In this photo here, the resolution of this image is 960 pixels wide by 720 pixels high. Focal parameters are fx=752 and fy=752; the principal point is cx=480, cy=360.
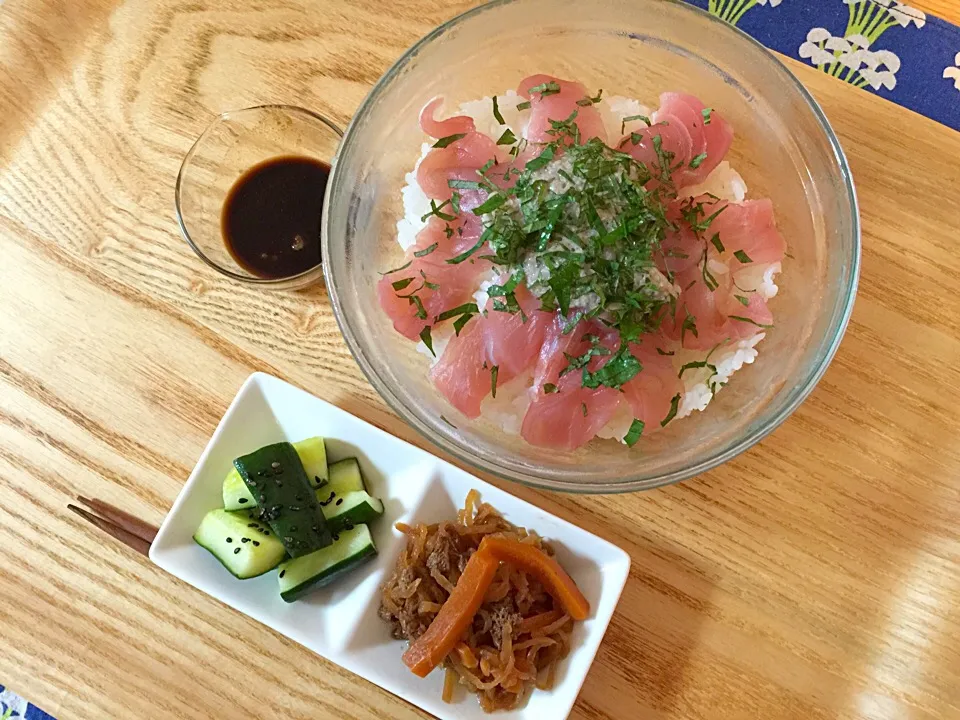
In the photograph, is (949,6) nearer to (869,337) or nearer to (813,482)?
(869,337)

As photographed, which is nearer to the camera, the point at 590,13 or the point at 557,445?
the point at 557,445

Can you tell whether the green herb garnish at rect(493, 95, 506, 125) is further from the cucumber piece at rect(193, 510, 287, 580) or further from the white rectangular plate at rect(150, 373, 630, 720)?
the cucumber piece at rect(193, 510, 287, 580)

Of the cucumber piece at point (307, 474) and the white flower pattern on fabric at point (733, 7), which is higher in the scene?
the white flower pattern on fabric at point (733, 7)

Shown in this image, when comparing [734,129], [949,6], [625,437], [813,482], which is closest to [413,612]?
[625,437]

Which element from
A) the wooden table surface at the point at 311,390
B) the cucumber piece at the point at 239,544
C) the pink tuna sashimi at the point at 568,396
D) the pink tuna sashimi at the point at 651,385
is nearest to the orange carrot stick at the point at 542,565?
the wooden table surface at the point at 311,390

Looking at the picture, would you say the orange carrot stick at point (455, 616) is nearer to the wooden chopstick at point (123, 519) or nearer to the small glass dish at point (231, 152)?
the wooden chopstick at point (123, 519)

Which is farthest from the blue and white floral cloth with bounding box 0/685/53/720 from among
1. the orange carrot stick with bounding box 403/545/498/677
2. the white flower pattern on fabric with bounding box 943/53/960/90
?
the white flower pattern on fabric with bounding box 943/53/960/90
